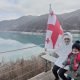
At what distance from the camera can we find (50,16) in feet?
17.1

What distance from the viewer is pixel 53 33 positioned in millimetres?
4992

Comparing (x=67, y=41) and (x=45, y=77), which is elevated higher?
(x=67, y=41)

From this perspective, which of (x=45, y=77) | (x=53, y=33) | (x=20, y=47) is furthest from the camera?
(x=20, y=47)

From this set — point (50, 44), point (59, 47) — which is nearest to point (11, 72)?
point (50, 44)

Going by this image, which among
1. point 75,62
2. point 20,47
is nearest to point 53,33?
point 75,62

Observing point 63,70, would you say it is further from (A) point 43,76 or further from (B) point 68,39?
(A) point 43,76

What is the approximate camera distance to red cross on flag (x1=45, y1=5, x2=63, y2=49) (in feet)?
16.1

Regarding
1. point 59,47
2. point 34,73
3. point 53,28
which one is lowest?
point 34,73

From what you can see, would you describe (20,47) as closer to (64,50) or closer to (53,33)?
(53,33)

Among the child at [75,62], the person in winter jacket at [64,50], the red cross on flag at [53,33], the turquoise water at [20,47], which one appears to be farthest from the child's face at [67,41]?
the turquoise water at [20,47]

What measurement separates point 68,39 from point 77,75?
2.50ft

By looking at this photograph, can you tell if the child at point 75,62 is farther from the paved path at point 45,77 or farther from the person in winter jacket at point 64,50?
the paved path at point 45,77

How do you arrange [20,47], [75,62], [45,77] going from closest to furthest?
[75,62] → [45,77] → [20,47]

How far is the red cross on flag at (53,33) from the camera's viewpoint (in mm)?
4910
